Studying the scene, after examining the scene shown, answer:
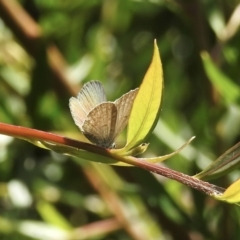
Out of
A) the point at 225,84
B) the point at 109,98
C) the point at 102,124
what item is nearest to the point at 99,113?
the point at 102,124

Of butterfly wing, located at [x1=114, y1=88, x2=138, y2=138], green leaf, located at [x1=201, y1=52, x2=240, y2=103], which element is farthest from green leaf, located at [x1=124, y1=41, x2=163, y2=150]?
green leaf, located at [x1=201, y1=52, x2=240, y2=103]

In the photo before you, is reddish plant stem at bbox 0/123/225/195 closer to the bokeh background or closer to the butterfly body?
the butterfly body

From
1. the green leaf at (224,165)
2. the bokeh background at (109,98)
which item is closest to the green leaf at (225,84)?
the bokeh background at (109,98)

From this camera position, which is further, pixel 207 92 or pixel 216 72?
pixel 207 92

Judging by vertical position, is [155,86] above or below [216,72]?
below

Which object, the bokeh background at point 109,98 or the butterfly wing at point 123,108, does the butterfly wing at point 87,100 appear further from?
the bokeh background at point 109,98

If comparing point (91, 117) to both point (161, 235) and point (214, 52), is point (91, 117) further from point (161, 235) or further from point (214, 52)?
point (161, 235)

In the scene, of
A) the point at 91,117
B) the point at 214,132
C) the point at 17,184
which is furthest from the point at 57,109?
the point at 91,117
